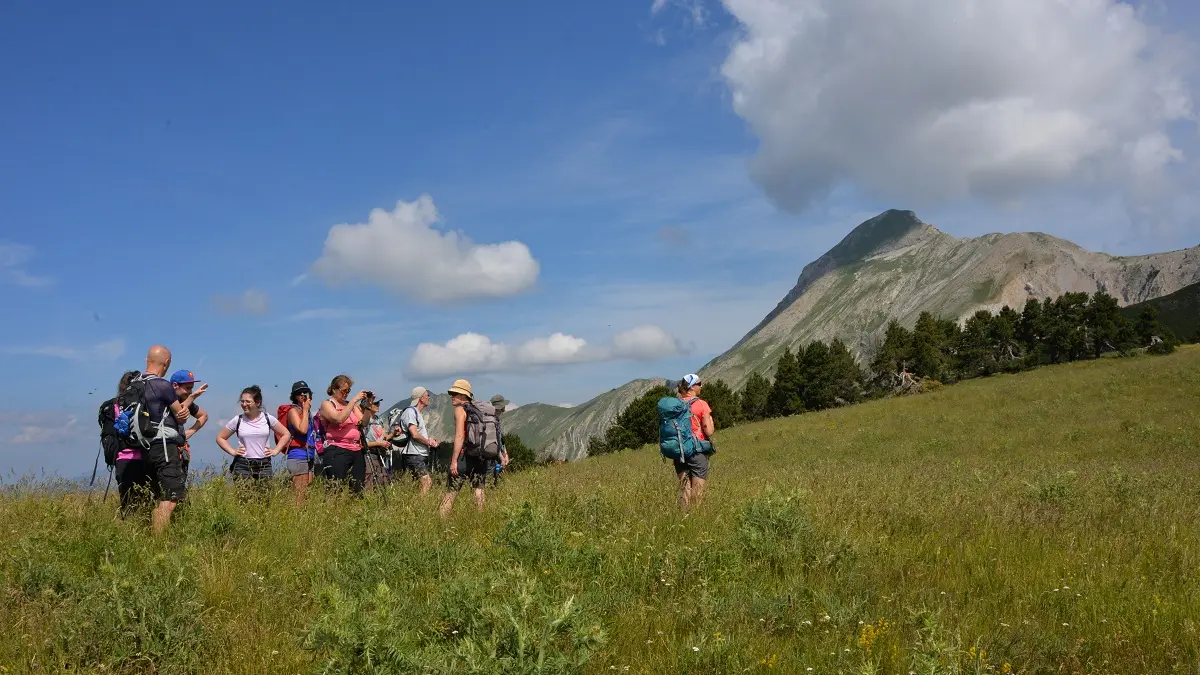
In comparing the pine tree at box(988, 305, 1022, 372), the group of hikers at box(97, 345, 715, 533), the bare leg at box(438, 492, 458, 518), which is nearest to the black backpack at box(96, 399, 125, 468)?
the group of hikers at box(97, 345, 715, 533)

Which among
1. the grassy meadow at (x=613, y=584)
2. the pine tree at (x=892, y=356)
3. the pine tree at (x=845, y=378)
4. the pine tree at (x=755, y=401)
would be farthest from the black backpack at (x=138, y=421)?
the pine tree at (x=755, y=401)

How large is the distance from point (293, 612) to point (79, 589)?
1.48m

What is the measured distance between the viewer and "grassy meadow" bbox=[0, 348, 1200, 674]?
350cm

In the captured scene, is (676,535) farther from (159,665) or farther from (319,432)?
(319,432)

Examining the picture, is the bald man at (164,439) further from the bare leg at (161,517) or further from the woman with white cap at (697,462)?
the woman with white cap at (697,462)

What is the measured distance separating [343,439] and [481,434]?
7.46 feet

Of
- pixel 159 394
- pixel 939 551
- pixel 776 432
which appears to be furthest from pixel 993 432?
pixel 159 394

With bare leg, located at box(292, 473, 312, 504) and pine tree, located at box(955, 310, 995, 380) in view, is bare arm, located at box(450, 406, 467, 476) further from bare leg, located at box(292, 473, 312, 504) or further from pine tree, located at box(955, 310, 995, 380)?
pine tree, located at box(955, 310, 995, 380)

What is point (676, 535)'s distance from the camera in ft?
19.7

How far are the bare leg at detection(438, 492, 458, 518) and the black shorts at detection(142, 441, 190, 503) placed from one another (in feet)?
7.71

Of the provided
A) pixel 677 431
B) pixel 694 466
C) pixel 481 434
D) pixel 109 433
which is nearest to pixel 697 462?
pixel 694 466

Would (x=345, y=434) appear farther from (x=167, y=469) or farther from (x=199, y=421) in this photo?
(x=167, y=469)

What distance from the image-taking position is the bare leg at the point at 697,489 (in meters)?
8.06

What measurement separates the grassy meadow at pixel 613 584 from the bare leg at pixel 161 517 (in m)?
0.18
